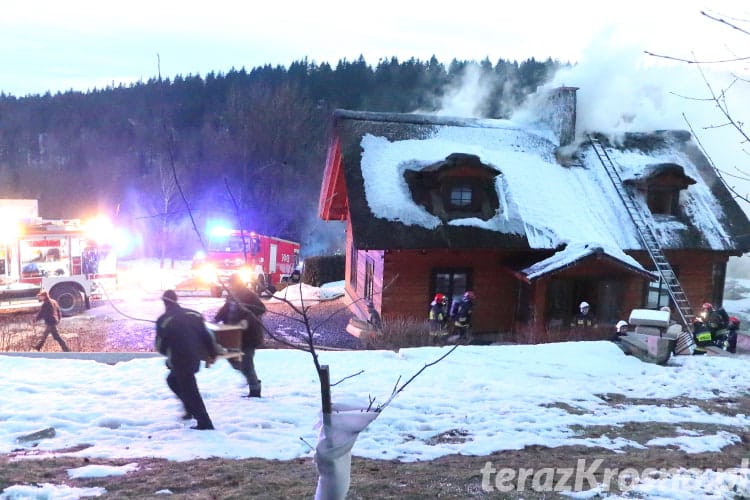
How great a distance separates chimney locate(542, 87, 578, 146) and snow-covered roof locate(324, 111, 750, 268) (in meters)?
0.39

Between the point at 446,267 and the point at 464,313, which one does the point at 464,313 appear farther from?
the point at 446,267

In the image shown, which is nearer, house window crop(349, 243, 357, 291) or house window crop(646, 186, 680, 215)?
house window crop(646, 186, 680, 215)

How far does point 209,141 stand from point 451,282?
164 feet

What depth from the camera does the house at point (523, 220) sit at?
49.4 feet

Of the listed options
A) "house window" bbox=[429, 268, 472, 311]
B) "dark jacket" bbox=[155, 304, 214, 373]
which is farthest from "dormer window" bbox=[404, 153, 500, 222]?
"dark jacket" bbox=[155, 304, 214, 373]

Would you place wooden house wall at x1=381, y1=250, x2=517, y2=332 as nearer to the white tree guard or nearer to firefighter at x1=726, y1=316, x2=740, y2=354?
firefighter at x1=726, y1=316, x2=740, y2=354

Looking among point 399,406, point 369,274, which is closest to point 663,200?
point 369,274

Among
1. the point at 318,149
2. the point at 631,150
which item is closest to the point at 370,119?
the point at 631,150

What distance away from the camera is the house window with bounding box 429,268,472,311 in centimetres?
1588

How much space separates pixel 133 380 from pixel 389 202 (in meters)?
8.79

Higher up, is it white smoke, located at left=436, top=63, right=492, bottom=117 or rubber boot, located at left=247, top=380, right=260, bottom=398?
white smoke, located at left=436, top=63, right=492, bottom=117

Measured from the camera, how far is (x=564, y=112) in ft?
61.5

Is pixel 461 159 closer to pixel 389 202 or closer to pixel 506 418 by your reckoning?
pixel 389 202

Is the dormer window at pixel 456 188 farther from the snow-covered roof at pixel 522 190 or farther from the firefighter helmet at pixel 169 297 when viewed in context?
the firefighter helmet at pixel 169 297
